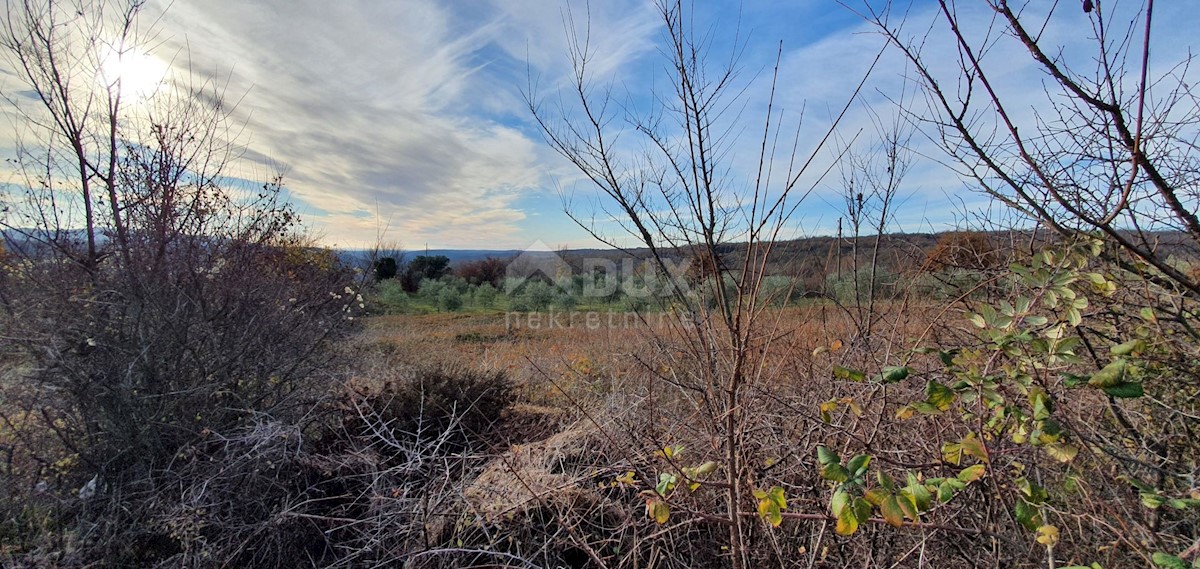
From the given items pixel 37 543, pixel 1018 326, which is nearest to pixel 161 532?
pixel 37 543

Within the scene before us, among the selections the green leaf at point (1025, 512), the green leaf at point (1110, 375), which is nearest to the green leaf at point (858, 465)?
the green leaf at point (1025, 512)

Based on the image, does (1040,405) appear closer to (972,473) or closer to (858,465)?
(972,473)

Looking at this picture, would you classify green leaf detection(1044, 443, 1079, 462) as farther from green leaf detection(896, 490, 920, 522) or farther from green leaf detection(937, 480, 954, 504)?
green leaf detection(896, 490, 920, 522)

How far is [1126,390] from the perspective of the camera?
1097 millimetres

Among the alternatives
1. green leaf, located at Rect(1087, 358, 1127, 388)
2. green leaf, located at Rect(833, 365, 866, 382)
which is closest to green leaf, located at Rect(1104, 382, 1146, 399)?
green leaf, located at Rect(1087, 358, 1127, 388)

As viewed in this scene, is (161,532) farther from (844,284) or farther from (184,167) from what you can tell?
(844,284)

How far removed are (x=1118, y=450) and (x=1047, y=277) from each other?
816 mm

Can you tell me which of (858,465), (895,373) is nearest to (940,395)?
(895,373)

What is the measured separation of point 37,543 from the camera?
2.76m

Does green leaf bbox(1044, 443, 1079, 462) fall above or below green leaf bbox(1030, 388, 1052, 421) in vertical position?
below

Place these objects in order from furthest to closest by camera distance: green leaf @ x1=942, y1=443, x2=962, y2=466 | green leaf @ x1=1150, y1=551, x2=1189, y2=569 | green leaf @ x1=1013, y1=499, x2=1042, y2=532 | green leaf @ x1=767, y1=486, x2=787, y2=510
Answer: green leaf @ x1=942, y1=443, x2=962, y2=466 → green leaf @ x1=767, y1=486, x2=787, y2=510 → green leaf @ x1=1013, y1=499, x2=1042, y2=532 → green leaf @ x1=1150, y1=551, x2=1189, y2=569

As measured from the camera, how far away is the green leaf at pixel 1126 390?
1.08 metres

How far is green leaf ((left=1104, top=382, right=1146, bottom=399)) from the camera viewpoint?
108 cm

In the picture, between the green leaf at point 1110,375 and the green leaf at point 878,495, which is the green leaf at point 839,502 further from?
the green leaf at point 1110,375
